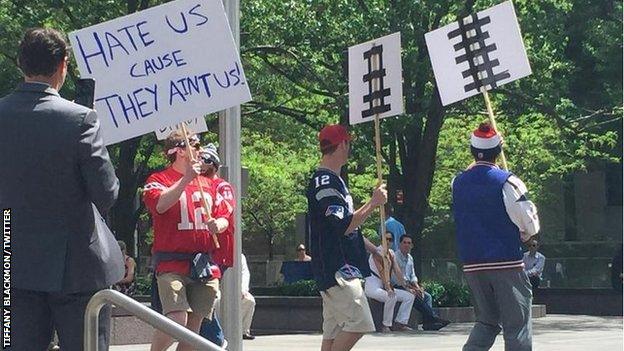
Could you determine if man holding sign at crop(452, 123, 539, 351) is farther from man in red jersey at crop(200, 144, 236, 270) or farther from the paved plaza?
the paved plaza

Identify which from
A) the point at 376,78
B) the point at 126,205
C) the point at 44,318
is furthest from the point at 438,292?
the point at 44,318

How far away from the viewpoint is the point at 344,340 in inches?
352

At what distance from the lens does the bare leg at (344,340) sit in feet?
29.2

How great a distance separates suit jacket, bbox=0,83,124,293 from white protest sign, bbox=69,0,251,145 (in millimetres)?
3300

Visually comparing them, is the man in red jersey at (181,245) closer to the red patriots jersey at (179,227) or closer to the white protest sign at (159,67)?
the red patriots jersey at (179,227)

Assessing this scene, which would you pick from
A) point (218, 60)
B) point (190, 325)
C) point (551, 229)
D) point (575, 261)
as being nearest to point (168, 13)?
point (218, 60)

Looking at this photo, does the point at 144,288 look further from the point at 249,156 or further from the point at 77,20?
the point at 249,156

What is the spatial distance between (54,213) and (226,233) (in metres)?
3.68

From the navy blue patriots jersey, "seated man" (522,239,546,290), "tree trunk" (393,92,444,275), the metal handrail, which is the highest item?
"tree trunk" (393,92,444,275)

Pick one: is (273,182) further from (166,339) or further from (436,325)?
(166,339)

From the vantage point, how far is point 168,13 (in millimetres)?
9102

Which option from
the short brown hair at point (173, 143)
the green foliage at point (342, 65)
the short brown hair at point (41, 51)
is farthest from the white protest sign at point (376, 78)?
the green foliage at point (342, 65)

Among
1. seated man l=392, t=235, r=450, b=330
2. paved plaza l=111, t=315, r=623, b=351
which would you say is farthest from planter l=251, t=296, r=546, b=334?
paved plaza l=111, t=315, r=623, b=351

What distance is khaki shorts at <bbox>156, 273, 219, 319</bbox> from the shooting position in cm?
884
